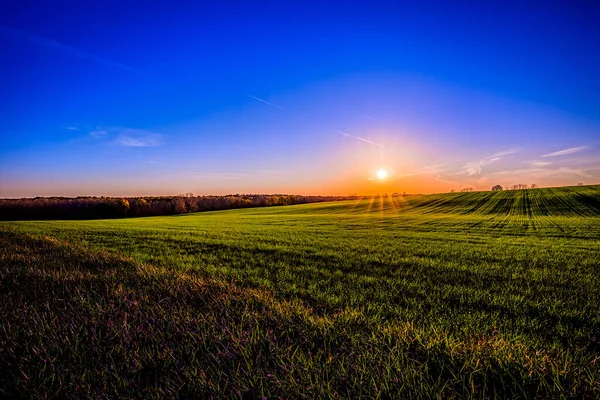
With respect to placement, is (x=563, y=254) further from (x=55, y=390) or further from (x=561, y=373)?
(x=55, y=390)

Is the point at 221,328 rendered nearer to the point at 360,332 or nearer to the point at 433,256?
the point at 360,332

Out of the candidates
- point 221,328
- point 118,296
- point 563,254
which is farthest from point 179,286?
point 563,254

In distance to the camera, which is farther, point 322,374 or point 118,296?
point 118,296

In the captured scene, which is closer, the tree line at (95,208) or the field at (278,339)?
the field at (278,339)

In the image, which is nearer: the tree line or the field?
the field

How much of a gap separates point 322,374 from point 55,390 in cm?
174

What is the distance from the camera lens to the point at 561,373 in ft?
6.19

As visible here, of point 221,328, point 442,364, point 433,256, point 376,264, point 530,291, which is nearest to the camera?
point 442,364

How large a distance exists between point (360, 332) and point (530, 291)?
222 inches

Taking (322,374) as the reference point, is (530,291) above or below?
below

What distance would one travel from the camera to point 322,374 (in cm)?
186

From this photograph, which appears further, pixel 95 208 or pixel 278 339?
pixel 95 208

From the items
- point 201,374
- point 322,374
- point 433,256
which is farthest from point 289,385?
point 433,256

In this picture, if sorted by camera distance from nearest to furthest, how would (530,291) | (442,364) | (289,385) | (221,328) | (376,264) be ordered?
(289,385) → (442,364) → (221,328) → (530,291) → (376,264)
